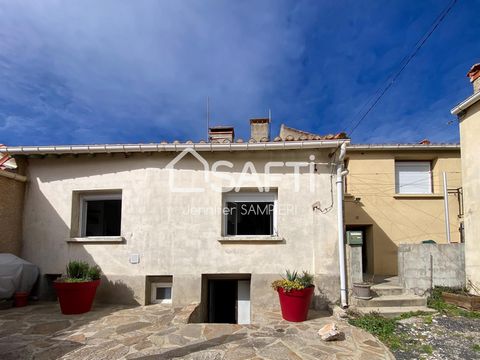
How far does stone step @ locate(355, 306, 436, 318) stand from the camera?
6.45 metres

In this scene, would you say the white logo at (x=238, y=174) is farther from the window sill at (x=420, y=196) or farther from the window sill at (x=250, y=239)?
the window sill at (x=420, y=196)

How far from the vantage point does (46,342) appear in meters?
4.84

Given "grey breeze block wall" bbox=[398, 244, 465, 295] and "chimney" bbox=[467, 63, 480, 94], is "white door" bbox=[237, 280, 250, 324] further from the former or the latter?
"chimney" bbox=[467, 63, 480, 94]

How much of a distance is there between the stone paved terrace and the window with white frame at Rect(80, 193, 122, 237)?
212 cm

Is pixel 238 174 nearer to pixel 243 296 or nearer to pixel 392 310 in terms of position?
pixel 243 296

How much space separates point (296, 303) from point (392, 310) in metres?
2.33

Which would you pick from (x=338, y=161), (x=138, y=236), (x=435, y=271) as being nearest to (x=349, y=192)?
(x=435, y=271)

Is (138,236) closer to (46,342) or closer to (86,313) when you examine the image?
(86,313)

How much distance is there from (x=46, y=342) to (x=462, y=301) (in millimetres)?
8393

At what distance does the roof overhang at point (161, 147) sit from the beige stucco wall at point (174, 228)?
33 cm

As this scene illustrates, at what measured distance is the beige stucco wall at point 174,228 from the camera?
7078 mm

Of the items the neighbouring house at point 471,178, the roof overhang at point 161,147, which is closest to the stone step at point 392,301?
the neighbouring house at point 471,178

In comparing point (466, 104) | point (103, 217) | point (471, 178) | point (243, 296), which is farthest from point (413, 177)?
point (103, 217)

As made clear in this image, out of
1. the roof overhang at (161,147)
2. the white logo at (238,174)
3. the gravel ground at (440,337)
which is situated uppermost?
the roof overhang at (161,147)
